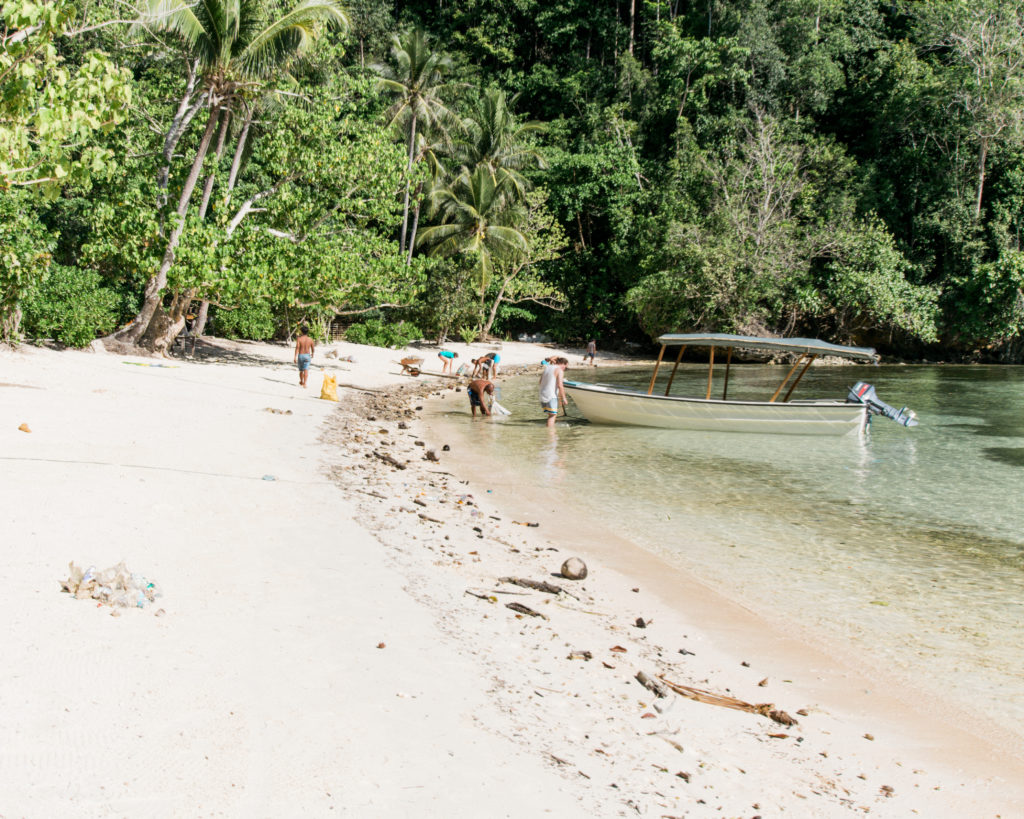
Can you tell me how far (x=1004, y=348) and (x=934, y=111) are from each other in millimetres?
13400

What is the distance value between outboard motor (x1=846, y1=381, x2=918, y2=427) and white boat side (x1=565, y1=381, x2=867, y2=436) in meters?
0.51

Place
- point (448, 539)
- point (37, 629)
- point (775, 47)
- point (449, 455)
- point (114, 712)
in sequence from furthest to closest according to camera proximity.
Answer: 1. point (775, 47)
2. point (449, 455)
3. point (448, 539)
4. point (37, 629)
5. point (114, 712)

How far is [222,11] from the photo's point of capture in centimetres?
2027

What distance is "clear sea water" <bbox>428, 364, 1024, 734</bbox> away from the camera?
665cm

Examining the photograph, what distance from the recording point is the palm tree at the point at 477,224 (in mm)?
38531

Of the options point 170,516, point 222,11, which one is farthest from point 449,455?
point 222,11

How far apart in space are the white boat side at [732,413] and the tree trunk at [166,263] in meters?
11.7

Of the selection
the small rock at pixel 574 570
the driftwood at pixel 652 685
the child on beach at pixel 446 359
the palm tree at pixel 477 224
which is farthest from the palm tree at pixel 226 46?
the driftwood at pixel 652 685

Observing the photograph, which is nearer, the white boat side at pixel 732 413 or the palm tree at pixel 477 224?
the white boat side at pixel 732 413

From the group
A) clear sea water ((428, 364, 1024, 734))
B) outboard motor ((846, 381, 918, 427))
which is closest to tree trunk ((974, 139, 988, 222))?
clear sea water ((428, 364, 1024, 734))

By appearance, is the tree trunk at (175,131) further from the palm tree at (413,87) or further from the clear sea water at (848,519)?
the palm tree at (413,87)

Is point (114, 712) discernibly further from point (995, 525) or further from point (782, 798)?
point (995, 525)

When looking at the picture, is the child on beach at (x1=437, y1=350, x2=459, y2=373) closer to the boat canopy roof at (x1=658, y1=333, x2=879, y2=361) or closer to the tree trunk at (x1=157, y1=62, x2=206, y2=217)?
the tree trunk at (x1=157, y1=62, x2=206, y2=217)

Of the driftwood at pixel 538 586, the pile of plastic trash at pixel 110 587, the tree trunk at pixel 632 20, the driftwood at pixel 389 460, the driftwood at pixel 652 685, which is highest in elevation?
the tree trunk at pixel 632 20
